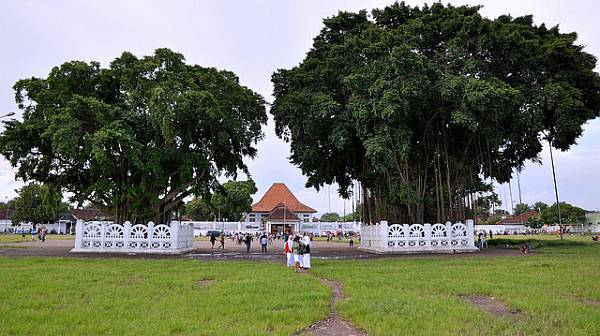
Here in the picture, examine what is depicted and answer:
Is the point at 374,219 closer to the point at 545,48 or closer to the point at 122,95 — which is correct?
the point at 545,48

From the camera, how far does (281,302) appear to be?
25.8 feet

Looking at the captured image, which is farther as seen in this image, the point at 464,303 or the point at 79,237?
the point at 79,237

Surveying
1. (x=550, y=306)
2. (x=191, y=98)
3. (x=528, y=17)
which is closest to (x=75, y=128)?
(x=191, y=98)

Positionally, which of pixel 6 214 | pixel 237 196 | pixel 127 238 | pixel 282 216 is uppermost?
pixel 237 196

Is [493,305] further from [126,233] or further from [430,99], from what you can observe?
[126,233]

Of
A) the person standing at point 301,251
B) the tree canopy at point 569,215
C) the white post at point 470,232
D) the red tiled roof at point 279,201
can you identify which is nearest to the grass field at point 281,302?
the person standing at point 301,251

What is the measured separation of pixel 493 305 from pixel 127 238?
19143 mm

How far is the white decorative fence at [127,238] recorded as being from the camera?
2283 centimetres

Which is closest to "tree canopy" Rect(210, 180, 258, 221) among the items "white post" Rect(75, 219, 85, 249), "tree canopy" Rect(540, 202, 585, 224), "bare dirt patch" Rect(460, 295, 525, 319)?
"white post" Rect(75, 219, 85, 249)

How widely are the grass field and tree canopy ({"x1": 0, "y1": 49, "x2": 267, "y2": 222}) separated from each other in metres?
9.89

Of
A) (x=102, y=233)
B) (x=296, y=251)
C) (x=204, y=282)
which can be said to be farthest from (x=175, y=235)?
(x=204, y=282)

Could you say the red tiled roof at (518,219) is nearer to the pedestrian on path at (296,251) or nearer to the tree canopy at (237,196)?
the tree canopy at (237,196)

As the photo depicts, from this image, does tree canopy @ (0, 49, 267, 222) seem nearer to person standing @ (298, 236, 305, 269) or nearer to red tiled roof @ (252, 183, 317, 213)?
person standing @ (298, 236, 305, 269)

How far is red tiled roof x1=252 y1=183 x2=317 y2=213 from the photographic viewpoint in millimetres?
69312
